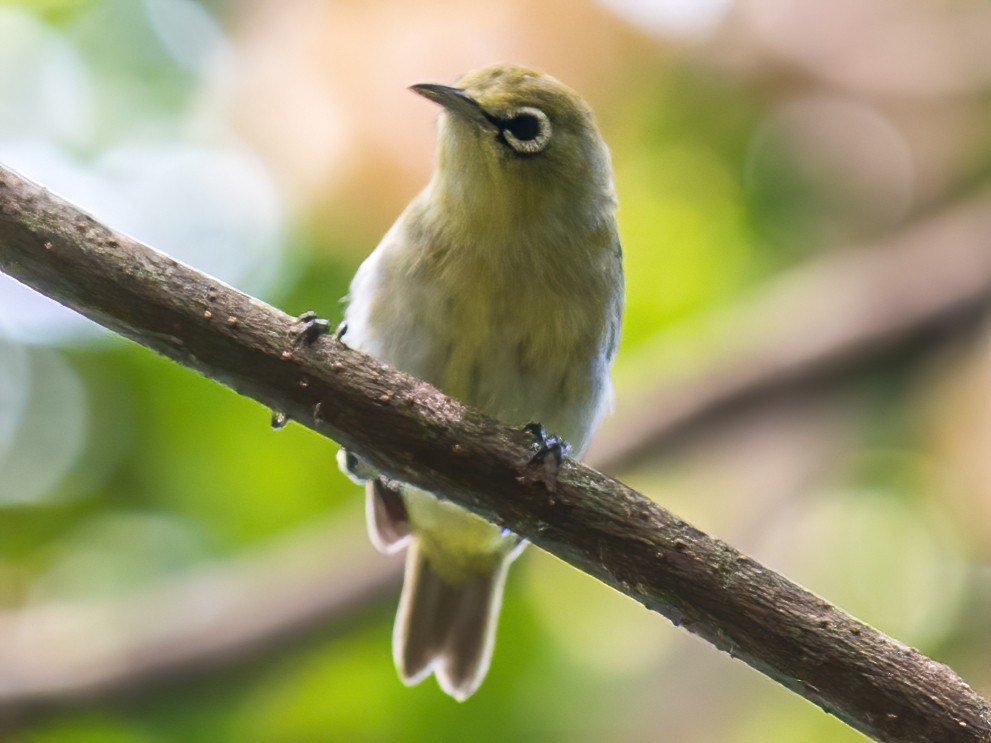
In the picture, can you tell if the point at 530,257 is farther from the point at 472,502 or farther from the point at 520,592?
the point at 520,592

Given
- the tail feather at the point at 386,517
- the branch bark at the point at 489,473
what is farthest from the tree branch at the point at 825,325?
the branch bark at the point at 489,473

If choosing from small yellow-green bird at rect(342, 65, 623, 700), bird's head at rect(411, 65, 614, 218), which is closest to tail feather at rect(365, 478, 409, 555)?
small yellow-green bird at rect(342, 65, 623, 700)

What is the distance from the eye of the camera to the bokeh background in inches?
197

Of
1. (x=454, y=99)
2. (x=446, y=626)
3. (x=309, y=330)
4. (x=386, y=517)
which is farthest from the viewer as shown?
(x=446, y=626)

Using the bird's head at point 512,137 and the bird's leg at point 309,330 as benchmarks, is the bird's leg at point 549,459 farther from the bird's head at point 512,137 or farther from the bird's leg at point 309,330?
the bird's head at point 512,137

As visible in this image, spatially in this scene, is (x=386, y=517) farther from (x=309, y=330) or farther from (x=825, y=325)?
(x=825, y=325)

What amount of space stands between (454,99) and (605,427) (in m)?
3.04

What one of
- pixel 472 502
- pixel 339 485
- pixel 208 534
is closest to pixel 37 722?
pixel 208 534

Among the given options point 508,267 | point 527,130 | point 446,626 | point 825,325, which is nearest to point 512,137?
point 527,130

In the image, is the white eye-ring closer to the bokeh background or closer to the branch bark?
the branch bark

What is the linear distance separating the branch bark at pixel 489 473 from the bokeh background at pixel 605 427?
2537 millimetres

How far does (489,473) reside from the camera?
248 cm

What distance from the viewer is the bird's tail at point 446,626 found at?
13.5 feet

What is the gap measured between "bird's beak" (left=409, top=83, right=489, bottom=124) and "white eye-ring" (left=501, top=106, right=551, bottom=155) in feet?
0.25
